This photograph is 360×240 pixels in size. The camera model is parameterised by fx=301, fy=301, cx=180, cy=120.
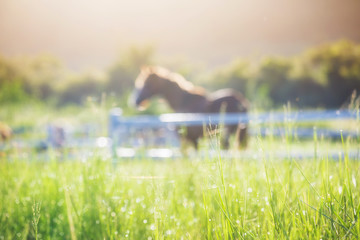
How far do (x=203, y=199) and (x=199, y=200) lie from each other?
0.68 meters

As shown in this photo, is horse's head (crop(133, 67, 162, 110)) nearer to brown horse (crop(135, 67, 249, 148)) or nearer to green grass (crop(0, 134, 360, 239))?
brown horse (crop(135, 67, 249, 148))

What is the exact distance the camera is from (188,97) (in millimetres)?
4730

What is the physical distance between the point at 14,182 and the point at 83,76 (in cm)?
2424

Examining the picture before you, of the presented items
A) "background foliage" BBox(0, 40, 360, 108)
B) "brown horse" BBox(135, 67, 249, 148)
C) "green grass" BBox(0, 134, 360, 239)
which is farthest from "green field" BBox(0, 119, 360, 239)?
"background foliage" BBox(0, 40, 360, 108)

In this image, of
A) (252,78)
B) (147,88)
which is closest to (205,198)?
(147,88)

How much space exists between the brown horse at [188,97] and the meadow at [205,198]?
2.16 meters

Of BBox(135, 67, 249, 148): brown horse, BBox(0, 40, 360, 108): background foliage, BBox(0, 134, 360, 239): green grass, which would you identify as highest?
BBox(0, 40, 360, 108): background foliage

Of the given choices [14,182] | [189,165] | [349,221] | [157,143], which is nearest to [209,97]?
[189,165]

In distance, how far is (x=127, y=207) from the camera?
1.71 m

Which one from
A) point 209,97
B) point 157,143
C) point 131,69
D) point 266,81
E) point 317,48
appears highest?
point 131,69

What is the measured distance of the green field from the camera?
1131 mm

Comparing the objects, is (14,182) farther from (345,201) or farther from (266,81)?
(266,81)

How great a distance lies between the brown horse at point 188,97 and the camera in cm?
446

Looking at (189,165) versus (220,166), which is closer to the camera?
(220,166)
